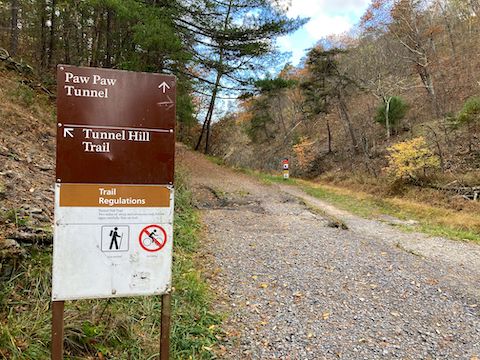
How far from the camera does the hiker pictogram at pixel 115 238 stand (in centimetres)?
223

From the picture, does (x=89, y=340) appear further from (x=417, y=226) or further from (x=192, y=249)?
(x=417, y=226)

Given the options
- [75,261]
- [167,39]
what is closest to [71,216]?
[75,261]

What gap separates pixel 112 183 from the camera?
87.8 inches

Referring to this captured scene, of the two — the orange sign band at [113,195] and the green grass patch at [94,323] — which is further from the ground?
the orange sign band at [113,195]

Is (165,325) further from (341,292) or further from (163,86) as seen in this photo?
(341,292)

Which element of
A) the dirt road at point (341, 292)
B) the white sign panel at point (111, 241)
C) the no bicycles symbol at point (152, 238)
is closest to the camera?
the white sign panel at point (111, 241)

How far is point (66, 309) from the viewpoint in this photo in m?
2.98

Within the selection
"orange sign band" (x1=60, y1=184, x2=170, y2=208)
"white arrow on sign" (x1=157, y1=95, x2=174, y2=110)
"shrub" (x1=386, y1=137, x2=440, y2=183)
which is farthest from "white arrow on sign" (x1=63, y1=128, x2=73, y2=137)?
"shrub" (x1=386, y1=137, x2=440, y2=183)

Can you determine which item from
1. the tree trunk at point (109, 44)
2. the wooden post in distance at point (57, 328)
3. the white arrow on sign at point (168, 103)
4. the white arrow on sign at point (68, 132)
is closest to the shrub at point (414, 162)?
the tree trunk at point (109, 44)

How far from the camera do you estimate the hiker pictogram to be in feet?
7.31

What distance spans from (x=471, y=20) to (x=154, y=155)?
31.9m

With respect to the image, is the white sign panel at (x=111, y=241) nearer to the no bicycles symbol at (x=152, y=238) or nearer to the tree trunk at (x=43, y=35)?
the no bicycles symbol at (x=152, y=238)

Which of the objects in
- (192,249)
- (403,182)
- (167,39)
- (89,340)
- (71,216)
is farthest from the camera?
(403,182)

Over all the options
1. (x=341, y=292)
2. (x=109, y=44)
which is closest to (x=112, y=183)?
(x=341, y=292)
